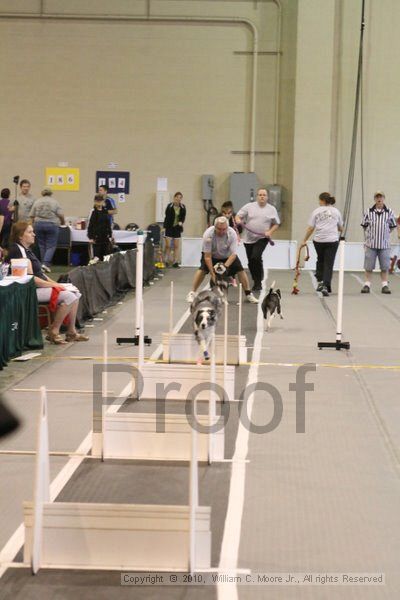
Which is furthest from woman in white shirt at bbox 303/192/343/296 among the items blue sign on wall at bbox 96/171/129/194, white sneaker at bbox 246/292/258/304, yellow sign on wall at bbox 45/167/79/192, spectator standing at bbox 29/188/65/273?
yellow sign on wall at bbox 45/167/79/192

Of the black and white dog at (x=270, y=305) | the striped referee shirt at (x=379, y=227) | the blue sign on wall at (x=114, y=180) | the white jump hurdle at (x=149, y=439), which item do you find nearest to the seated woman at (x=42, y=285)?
the black and white dog at (x=270, y=305)

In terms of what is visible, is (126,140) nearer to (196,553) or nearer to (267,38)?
(267,38)

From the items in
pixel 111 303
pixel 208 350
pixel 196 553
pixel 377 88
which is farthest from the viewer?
pixel 377 88

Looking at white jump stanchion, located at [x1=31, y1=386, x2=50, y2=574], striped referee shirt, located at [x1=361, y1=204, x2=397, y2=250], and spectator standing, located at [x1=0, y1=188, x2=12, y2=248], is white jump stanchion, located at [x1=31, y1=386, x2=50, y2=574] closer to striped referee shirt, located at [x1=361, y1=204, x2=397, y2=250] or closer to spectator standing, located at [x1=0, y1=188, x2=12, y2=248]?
striped referee shirt, located at [x1=361, y1=204, x2=397, y2=250]

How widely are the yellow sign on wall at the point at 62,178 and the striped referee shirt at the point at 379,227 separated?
27.8 ft

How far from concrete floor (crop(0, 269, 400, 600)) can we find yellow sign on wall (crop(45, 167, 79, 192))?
1098 centimetres

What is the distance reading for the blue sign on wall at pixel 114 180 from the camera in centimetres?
2178

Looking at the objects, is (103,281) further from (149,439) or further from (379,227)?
(149,439)

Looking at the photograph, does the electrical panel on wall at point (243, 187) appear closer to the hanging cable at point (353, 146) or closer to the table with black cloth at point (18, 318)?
the hanging cable at point (353, 146)

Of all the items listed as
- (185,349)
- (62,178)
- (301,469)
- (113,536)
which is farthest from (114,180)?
(113,536)

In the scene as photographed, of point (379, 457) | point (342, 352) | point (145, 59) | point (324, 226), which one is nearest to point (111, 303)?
point (324, 226)

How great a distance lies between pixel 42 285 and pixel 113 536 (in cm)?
598

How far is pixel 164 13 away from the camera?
2139 cm

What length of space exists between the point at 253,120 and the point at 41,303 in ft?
40.8
